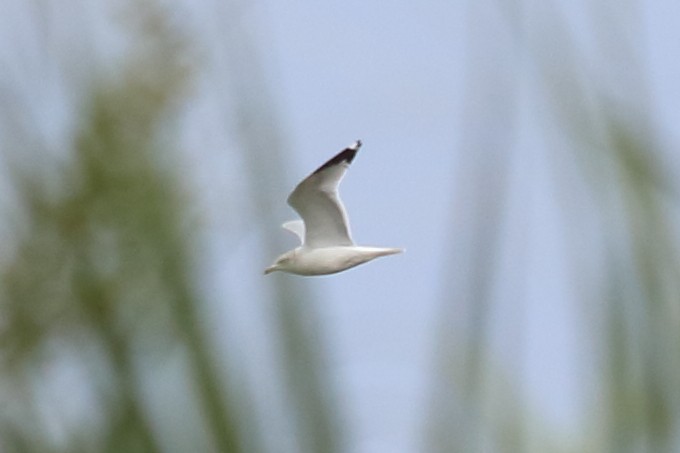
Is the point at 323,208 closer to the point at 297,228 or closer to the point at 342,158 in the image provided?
the point at 342,158

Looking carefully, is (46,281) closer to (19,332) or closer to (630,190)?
(19,332)

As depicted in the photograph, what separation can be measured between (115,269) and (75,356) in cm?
5

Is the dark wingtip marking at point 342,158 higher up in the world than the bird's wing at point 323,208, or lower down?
higher up

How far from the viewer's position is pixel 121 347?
51 cm

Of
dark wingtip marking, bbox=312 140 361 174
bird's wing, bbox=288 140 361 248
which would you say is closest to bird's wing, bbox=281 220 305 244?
bird's wing, bbox=288 140 361 248

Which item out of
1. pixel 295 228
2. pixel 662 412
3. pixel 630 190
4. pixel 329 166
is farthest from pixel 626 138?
pixel 295 228

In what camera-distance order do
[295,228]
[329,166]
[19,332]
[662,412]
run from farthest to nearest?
[295,228] → [329,166] → [19,332] → [662,412]

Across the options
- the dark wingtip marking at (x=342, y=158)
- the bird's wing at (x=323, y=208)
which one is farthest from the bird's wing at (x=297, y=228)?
the dark wingtip marking at (x=342, y=158)

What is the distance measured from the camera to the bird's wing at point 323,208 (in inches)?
205

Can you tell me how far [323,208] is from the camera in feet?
17.3

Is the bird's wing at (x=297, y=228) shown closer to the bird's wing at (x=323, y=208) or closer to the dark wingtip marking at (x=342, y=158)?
the bird's wing at (x=323, y=208)

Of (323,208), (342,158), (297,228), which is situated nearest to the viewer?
(342,158)

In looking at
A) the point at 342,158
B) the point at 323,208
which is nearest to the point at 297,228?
the point at 323,208

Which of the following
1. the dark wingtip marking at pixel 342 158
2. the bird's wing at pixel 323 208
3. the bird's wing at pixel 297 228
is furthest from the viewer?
the bird's wing at pixel 297 228
